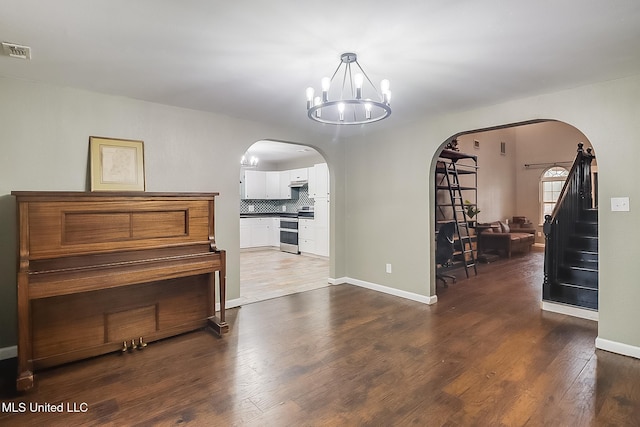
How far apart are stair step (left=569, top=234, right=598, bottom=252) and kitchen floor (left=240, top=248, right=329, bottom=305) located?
334cm

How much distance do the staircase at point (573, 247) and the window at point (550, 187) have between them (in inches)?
176

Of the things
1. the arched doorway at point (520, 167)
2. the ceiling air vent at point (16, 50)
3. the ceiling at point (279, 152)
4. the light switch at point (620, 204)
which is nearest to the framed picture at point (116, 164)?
the ceiling air vent at point (16, 50)

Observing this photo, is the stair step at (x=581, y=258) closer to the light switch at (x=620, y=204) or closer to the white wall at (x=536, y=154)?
the light switch at (x=620, y=204)

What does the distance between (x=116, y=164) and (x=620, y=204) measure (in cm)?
440

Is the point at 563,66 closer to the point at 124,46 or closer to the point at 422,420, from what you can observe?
the point at 422,420

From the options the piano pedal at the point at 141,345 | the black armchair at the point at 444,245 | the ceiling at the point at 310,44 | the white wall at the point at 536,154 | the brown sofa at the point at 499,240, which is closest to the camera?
the ceiling at the point at 310,44

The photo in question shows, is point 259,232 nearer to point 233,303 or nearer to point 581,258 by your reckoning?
point 233,303

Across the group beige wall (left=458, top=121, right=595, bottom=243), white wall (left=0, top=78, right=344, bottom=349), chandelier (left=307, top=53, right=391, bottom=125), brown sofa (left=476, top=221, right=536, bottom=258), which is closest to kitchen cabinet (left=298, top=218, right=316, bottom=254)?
brown sofa (left=476, top=221, right=536, bottom=258)

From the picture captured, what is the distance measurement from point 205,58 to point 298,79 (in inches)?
29.0

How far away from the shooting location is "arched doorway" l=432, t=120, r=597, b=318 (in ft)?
26.9

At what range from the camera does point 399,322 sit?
11.6 ft

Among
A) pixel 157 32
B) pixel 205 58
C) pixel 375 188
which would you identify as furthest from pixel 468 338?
pixel 157 32

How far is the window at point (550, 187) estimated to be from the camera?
9.02m

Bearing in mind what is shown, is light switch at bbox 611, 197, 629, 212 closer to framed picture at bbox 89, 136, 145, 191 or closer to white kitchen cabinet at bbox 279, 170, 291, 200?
framed picture at bbox 89, 136, 145, 191
